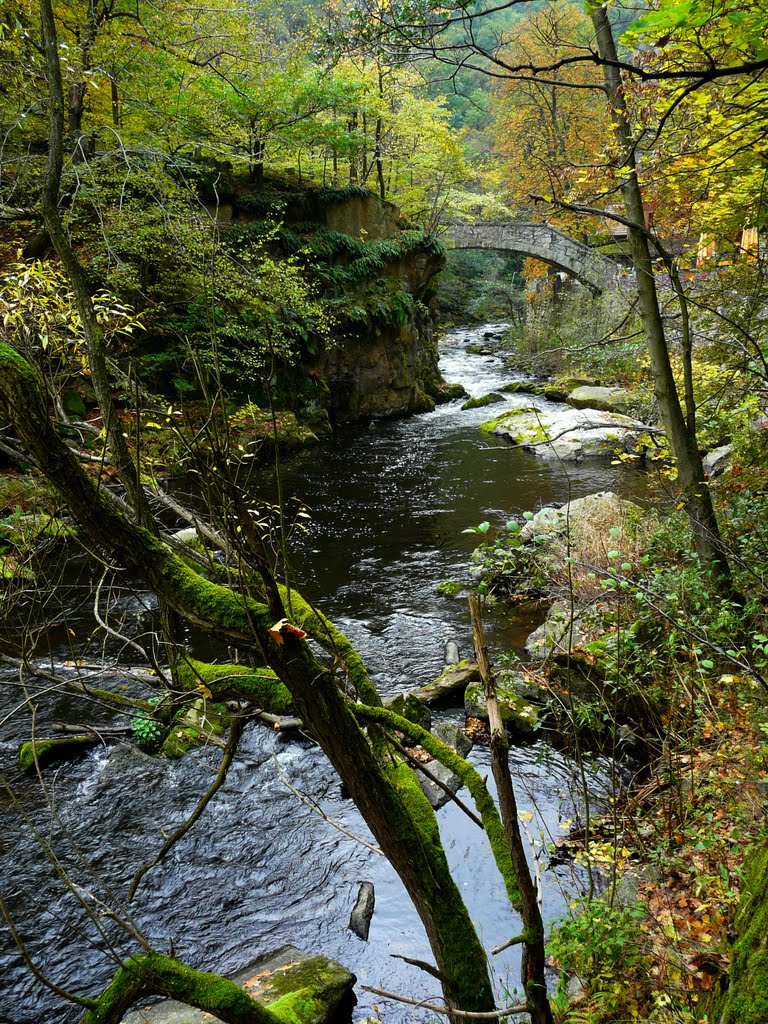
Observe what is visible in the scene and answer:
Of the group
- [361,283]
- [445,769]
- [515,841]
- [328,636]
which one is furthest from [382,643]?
[361,283]

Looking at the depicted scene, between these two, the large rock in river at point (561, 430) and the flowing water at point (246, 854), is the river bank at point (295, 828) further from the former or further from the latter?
the large rock in river at point (561, 430)

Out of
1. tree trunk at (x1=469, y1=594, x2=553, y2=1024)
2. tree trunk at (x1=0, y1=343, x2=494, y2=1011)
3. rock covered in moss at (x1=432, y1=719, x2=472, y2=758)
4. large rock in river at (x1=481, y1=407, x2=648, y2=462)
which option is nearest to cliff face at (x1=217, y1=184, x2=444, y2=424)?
large rock in river at (x1=481, y1=407, x2=648, y2=462)

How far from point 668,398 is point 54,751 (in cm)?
616

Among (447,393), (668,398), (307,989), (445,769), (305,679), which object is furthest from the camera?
(447,393)

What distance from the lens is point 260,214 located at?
15.7 m

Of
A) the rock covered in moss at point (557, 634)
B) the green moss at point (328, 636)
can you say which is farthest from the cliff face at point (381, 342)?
the green moss at point (328, 636)

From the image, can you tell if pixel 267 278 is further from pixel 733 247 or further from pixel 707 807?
pixel 707 807

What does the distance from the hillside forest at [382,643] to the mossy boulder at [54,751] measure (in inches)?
1.7

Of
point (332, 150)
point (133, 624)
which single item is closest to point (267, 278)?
point (133, 624)

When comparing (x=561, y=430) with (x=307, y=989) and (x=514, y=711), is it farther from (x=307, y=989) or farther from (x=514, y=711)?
(x=307, y=989)

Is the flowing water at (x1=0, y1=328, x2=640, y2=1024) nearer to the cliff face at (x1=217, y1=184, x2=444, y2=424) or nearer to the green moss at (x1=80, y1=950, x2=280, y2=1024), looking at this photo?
the green moss at (x1=80, y1=950, x2=280, y2=1024)

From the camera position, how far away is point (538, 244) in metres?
23.5

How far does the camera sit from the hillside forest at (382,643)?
203 centimetres

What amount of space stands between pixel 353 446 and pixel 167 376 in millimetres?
4855
